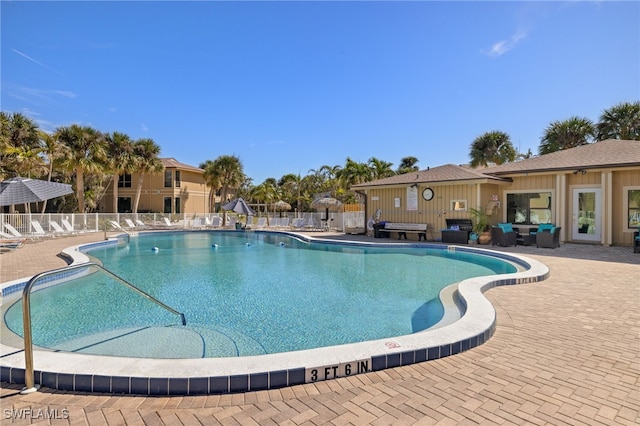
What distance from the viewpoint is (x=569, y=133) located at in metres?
20.8

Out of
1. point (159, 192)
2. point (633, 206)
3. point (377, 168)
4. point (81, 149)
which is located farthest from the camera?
point (159, 192)

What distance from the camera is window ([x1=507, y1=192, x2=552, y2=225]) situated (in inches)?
566

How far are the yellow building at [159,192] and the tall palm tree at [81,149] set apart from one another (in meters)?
7.72

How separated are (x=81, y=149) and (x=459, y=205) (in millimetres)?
24436

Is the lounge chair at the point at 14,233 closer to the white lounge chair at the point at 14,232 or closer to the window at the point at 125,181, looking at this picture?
the white lounge chair at the point at 14,232

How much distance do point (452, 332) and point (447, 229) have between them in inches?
459

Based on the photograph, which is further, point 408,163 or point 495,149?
point 408,163

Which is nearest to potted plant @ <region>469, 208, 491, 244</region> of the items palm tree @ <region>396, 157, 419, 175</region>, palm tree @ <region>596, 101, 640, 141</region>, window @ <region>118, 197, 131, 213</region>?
palm tree @ <region>596, 101, 640, 141</region>

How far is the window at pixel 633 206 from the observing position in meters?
12.4

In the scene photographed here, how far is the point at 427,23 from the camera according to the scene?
12.2 meters

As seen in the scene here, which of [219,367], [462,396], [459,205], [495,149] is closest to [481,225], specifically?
[459,205]

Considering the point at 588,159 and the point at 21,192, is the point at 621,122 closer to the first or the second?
the point at 588,159

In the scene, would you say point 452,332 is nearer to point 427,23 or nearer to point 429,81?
point 427,23

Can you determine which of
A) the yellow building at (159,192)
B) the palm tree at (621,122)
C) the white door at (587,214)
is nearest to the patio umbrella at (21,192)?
the white door at (587,214)
